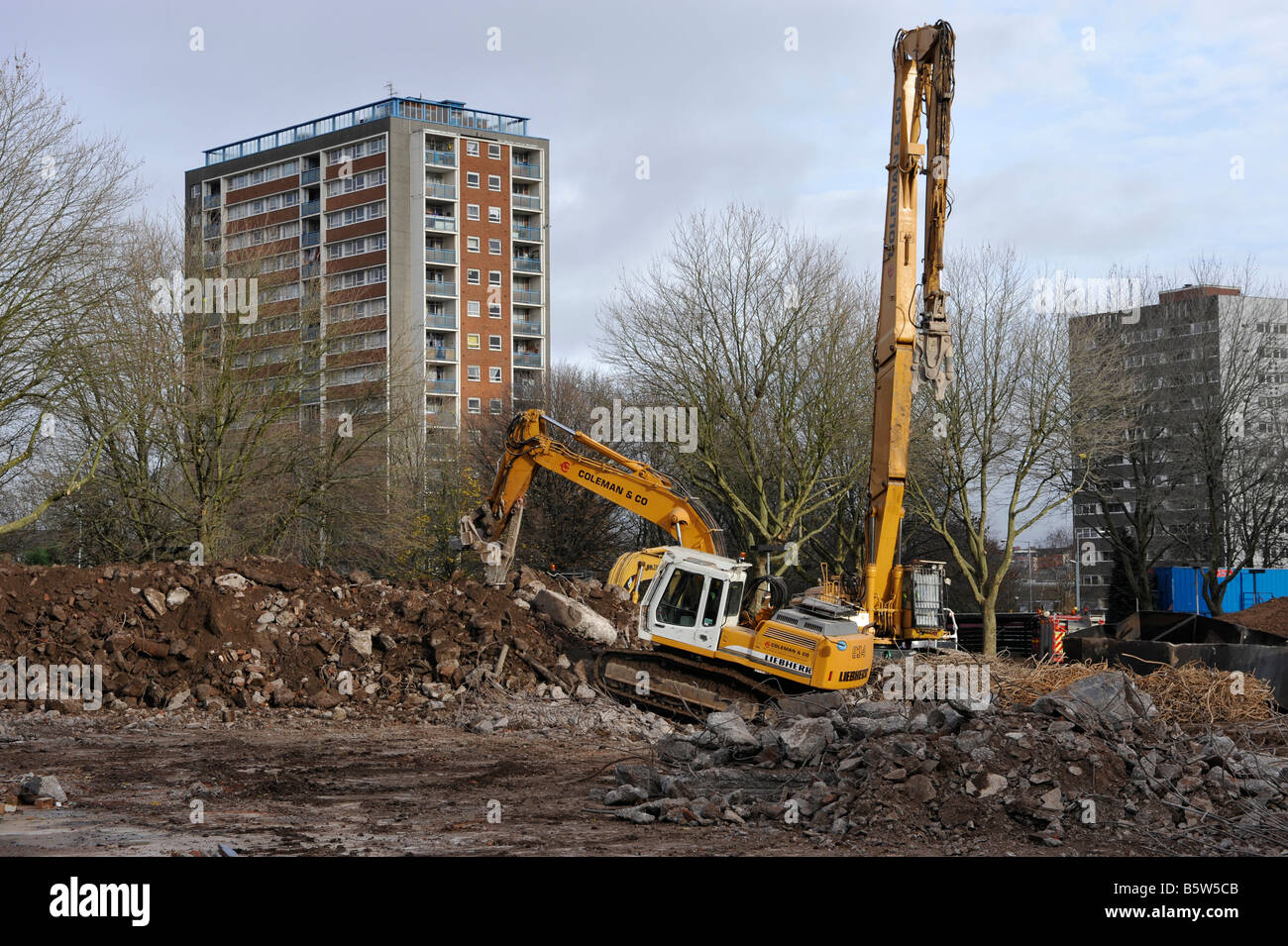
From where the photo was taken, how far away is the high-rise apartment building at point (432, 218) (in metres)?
74.6

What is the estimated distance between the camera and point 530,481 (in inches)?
771

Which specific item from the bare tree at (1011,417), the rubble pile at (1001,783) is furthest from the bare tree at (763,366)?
the rubble pile at (1001,783)

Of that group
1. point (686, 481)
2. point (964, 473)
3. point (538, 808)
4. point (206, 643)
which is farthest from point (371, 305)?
point (538, 808)

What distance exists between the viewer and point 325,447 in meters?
30.4

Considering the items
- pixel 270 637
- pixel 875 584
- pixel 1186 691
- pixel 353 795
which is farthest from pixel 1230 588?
pixel 353 795

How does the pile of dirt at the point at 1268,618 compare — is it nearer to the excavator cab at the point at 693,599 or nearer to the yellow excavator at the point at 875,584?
the yellow excavator at the point at 875,584

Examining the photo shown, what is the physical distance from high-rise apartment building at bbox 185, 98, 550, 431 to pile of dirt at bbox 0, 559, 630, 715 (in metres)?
51.1

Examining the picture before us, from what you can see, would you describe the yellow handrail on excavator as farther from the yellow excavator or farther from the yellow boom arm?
the yellow boom arm

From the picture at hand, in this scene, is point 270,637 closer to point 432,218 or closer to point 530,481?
point 530,481

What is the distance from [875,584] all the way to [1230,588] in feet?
83.9

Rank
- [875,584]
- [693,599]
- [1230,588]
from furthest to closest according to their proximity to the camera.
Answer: [1230,588], [875,584], [693,599]

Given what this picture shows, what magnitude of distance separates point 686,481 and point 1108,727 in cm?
2569

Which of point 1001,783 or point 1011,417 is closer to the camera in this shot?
point 1001,783

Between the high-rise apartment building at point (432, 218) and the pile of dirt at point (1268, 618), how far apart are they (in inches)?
2009
